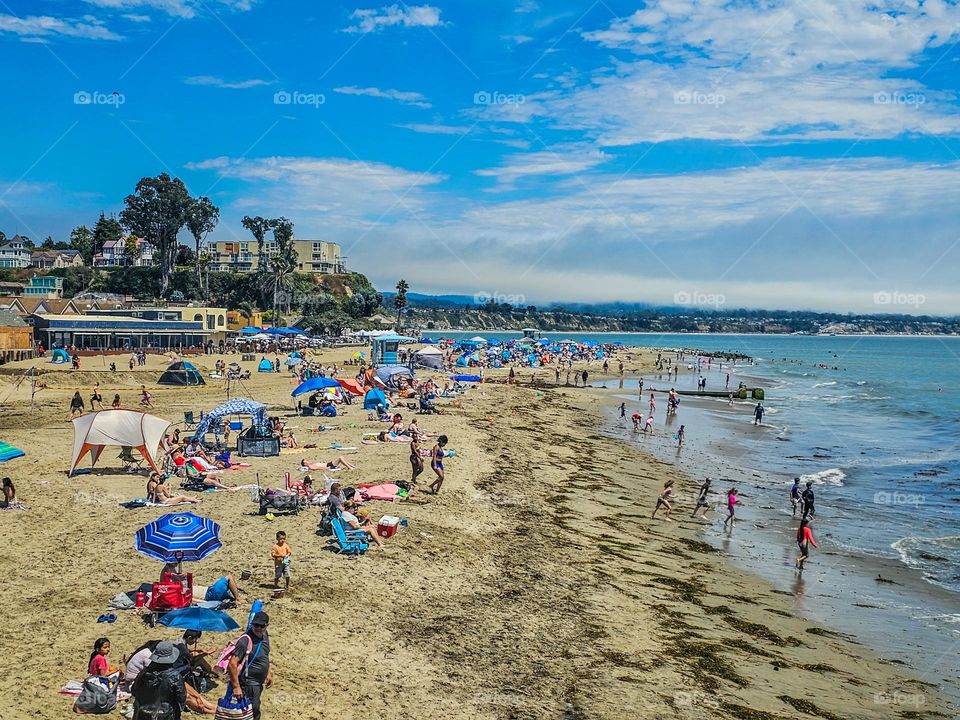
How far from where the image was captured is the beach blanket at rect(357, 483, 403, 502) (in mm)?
15992

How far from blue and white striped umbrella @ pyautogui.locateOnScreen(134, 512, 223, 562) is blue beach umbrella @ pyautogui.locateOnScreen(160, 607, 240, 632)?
117cm

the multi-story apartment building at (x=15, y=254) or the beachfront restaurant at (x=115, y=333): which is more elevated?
the multi-story apartment building at (x=15, y=254)

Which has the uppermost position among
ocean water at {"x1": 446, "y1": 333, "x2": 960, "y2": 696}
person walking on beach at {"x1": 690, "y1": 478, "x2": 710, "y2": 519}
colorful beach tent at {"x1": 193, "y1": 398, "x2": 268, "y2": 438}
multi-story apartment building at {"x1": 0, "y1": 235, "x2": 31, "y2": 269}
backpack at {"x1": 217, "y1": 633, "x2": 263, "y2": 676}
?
multi-story apartment building at {"x1": 0, "y1": 235, "x2": 31, "y2": 269}

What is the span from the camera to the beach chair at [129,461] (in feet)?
58.4

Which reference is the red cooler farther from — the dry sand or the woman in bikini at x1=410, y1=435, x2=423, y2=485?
the woman in bikini at x1=410, y1=435, x2=423, y2=485

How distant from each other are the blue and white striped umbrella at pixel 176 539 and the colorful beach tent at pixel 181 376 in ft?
101

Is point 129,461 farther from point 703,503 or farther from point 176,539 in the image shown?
point 703,503

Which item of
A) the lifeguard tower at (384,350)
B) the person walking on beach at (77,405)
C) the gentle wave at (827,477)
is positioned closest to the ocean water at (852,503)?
the gentle wave at (827,477)

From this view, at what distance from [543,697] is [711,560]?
8390 millimetres

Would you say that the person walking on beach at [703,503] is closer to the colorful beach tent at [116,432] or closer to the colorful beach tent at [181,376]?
the colorful beach tent at [116,432]

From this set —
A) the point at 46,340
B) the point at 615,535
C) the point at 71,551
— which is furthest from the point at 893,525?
the point at 46,340

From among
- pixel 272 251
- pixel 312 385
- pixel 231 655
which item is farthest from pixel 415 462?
pixel 272 251

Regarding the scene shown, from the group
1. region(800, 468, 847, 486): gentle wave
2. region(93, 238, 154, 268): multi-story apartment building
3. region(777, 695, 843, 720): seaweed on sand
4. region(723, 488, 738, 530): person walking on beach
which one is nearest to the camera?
region(777, 695, 843, 720): seaweed on sand

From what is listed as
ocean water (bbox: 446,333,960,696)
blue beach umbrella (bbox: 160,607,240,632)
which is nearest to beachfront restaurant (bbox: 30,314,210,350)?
ocean water (bbox: 446,333,960,696)
